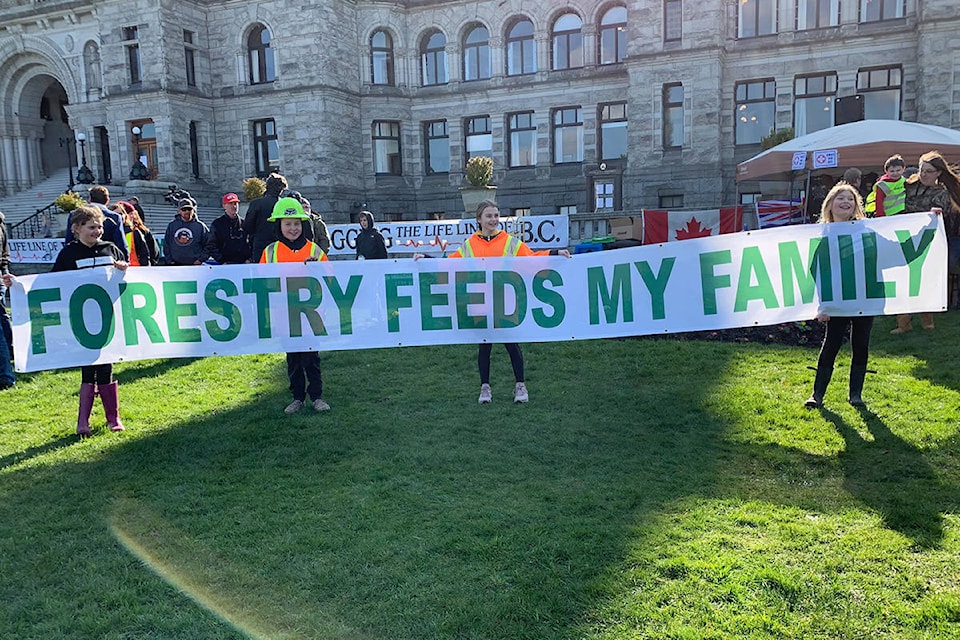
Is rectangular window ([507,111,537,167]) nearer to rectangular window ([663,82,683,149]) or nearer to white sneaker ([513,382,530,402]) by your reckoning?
rectangular window ([663,82,683,149])

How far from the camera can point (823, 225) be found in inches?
246

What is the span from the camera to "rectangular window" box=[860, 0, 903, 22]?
84.1 feet

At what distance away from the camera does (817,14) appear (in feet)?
87.1

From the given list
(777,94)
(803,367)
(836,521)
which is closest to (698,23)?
(777,94)

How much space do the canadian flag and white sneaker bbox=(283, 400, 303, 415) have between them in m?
14.0

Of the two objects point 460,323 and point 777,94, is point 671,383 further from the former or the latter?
point 777,94

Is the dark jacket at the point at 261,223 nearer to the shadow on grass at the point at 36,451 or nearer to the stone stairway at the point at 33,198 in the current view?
the shadow on grass at the point at 36,451

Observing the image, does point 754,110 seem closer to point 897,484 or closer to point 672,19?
point 672,19

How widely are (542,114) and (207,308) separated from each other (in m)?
28.1

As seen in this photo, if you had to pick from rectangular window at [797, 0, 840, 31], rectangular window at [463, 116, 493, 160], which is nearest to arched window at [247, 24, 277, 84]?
rectangular window at [463, 116, 493, 160]

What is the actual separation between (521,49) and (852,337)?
1172 inches

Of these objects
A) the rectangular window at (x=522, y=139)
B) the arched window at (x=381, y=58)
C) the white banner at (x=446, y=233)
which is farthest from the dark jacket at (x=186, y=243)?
the arched window at (x=381, y=58)

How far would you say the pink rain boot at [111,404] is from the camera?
6.54m

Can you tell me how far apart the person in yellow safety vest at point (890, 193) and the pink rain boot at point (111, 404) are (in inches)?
378
